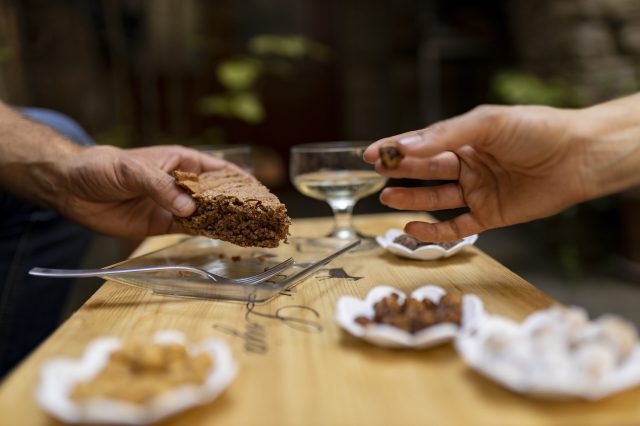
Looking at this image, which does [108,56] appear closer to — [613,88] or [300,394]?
[613,88]

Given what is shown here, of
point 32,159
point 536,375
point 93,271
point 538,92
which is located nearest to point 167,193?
point 93,271

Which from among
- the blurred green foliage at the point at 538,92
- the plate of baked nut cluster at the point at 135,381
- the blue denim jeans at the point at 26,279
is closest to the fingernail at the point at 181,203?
the plate of baked nut cluster at the point at 135,381

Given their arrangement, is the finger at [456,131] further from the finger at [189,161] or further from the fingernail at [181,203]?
the finger at [189,161]

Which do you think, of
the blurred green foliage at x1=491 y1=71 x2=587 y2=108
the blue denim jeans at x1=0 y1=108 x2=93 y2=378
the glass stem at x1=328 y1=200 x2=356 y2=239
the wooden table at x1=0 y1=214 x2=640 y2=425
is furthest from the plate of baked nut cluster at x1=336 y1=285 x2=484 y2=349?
the blurred green foliage at x1=491 y1=71 x2=587 y2=108

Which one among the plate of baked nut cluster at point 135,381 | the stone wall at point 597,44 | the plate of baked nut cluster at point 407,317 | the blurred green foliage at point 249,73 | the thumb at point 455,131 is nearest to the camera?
the plate of baked nut cluster at point 135,381

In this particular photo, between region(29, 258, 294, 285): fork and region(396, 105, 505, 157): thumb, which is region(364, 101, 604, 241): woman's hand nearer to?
region(396, 105, 505, 157): thumb

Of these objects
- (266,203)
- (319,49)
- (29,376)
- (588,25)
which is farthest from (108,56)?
(29,376)

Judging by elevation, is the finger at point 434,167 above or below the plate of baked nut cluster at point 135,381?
above
